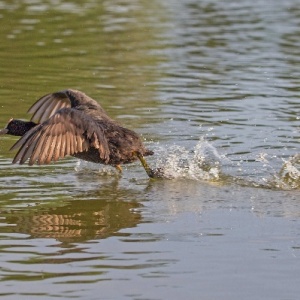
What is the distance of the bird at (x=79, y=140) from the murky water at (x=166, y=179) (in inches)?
13.3

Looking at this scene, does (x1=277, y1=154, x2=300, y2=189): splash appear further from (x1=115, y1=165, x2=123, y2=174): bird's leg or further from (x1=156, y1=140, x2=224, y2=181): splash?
(x1=115, y1=165, x2=123, y2=174): bird's leg

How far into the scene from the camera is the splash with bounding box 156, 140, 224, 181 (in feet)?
32.8

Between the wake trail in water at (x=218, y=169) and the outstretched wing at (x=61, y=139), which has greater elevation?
the outstretched wing at (x=61, y=139)

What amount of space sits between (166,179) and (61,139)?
1378mm

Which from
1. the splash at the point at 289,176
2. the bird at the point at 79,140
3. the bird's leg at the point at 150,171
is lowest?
the splash at the point at 289,176

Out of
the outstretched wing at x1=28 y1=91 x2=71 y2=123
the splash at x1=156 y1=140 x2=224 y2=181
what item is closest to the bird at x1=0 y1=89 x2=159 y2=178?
the splash at x1=156 y1=140 x2=224 y2=181

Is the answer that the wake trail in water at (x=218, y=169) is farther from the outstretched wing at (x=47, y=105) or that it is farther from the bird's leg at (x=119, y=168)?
the outstretched wing at (x=47, y=105)

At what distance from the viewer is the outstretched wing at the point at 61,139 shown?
347 inches

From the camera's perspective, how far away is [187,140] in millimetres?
11445

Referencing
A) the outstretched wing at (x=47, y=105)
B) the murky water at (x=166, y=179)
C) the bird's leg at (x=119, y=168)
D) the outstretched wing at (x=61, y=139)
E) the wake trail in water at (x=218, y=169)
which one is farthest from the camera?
the outstretched wing at (x=47, y=105)

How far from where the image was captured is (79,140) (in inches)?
360

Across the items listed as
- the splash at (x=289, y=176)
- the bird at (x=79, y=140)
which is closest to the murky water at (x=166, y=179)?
the splash at (x=289, y=176)

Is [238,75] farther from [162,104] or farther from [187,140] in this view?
[187,140]

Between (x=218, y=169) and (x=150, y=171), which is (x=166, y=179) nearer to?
(x=150, y=171)
